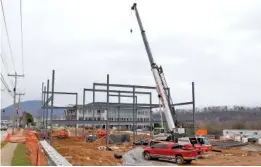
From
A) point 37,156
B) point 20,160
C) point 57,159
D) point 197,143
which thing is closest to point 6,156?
point 20,160

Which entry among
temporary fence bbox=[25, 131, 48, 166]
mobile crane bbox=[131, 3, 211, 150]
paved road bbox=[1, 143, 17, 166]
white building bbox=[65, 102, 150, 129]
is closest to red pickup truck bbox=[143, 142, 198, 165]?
mobile crane bbox=[131, 3, 211, 150]

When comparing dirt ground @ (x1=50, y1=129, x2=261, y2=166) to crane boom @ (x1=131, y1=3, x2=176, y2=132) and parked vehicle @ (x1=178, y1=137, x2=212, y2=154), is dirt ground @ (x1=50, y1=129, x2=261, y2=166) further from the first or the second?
crane boom @ (x1=131, y1=3, x2=176, y2=132)

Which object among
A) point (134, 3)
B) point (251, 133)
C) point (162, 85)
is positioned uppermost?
point (134, 3)

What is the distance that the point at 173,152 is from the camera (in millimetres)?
22922

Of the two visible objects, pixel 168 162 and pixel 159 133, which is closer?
pixel 168 162

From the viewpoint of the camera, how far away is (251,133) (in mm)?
65688

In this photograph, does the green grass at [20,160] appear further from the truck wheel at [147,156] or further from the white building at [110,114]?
the white building at [110,114]

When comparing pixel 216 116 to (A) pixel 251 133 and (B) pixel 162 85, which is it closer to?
(A) pixel 251 133

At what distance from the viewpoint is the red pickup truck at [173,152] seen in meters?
22.3

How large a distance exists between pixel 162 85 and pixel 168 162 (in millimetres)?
8242

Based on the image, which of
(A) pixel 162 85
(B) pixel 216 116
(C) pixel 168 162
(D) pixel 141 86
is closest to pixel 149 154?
(C) pixel 168 162

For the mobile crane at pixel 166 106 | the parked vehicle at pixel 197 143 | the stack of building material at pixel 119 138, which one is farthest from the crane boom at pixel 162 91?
the stack of building material at pixel 119 138

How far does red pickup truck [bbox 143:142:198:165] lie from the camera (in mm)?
22344

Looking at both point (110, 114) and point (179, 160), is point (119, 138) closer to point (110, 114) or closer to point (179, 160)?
point (179, 160)
